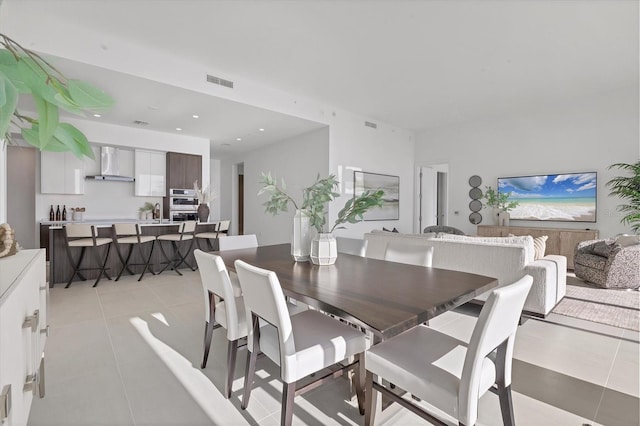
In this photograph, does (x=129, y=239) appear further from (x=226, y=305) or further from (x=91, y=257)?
(x=226, y=305)

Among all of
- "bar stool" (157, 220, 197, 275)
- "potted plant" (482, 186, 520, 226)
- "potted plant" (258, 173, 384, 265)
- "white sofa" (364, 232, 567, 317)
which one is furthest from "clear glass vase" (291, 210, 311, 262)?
"potted plant" (482, 186, 520, 226)

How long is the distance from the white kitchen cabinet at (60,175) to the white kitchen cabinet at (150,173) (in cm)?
93

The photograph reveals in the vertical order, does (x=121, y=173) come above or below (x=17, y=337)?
above

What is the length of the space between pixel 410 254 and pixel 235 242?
1667 mm

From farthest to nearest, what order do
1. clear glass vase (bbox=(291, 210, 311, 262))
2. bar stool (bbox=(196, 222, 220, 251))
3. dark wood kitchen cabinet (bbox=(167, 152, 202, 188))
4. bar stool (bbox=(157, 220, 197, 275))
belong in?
dark wood kitchen cabinet (bbox=(167, 152, 202, 188))
bar stool (bbox=(196, 222, 220, 251))
bar stool (bbox=(157, 220, 197, 275))
clear glass vase (bbox=(291, 210, 311, 262))

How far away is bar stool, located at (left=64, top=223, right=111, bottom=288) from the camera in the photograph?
171 inches

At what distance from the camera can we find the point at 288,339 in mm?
1496

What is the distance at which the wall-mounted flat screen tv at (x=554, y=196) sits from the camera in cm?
575

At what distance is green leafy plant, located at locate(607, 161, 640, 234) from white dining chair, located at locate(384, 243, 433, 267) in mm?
4887

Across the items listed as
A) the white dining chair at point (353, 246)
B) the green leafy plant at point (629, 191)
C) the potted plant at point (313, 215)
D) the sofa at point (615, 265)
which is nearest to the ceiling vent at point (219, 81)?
the potted plant at point (313, 215)

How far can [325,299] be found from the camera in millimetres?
1425

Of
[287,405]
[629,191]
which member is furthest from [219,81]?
[629,191]

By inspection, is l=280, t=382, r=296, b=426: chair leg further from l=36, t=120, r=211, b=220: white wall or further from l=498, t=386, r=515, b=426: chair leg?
l=36, t=120, r=211, b=220: white wall

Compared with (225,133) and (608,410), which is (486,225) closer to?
(608,410)
